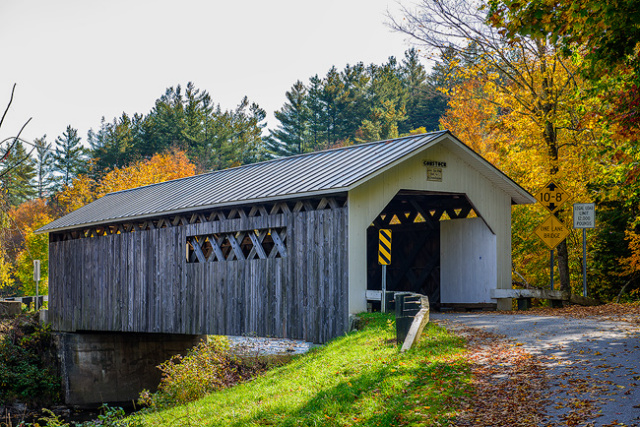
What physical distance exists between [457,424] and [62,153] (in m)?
54.3

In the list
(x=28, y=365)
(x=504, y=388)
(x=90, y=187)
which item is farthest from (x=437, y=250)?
(x=90, y=187)

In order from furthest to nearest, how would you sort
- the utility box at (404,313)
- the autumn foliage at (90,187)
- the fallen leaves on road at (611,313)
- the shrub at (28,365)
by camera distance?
the autumn foliage at (90,187) → the shrub at (28,365) → the fallen leaves on road at (611,313) → the utility box at (404,313)

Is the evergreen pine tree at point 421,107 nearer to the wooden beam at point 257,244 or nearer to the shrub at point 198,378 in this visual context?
the wooden beam at point 257,244

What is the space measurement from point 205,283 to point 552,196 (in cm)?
812

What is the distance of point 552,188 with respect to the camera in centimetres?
1590

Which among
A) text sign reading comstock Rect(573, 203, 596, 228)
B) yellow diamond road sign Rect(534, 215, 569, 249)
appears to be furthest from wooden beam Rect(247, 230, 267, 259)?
text sign reading comstock Rect(573, 203, 596, 228)

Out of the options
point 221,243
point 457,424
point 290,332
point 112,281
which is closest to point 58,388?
point 112,281

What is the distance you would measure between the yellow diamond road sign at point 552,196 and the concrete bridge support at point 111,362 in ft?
39.3

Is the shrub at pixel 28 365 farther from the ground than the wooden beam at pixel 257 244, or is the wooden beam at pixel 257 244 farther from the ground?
the wooden beam at pixel 257 244

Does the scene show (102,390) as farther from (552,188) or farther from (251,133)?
(251,133)

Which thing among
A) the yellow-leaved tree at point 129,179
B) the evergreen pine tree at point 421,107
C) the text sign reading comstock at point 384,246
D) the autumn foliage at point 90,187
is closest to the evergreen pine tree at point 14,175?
the text sign reading comstock at point 384,246

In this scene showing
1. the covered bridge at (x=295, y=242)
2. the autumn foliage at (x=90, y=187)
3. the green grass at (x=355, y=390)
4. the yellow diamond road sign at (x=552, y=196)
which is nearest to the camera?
the green grass at (x=355, y=390)

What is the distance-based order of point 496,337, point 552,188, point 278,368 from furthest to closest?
Result: point 552,188, point 278,368, point 496,337

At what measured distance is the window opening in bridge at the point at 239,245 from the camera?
15.0 meters
